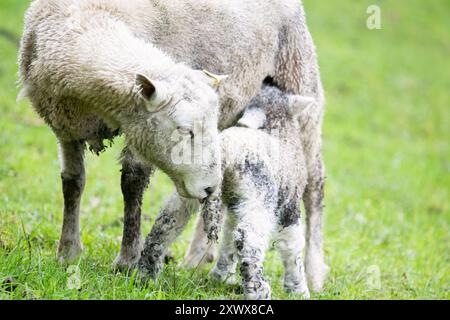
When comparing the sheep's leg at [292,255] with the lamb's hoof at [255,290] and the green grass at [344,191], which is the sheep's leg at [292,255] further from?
the lamb's hoof at [255,290]

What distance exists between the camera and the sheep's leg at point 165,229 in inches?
183

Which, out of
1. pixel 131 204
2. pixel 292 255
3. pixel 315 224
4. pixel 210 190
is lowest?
pixel 315 224

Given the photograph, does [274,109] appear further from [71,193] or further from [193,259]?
[71,193]

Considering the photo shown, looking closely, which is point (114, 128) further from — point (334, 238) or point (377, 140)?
point (377, 140)

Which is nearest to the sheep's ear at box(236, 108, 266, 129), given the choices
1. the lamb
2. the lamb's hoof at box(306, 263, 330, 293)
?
the lamb

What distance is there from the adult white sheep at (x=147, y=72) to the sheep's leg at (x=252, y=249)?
389 millimetres

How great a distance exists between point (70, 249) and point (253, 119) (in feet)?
5.81

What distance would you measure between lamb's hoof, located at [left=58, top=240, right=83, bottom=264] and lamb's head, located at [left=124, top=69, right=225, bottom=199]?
4.80 ft

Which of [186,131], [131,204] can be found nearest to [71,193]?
[131,204]

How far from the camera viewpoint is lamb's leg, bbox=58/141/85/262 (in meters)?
5.52

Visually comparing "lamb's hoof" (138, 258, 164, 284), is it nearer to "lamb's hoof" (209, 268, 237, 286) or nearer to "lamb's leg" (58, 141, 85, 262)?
"lamb's hoof" (209, 268, 237, 286)

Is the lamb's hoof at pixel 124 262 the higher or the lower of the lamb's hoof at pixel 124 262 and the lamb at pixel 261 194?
the lower

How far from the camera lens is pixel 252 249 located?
4.46 metres

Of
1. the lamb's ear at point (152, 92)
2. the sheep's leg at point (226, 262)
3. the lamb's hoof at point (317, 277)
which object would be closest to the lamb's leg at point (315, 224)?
the lamb's hoof at point (317, 277)
